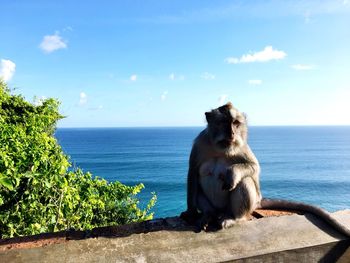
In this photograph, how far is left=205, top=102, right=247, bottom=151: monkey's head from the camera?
385 centimetres

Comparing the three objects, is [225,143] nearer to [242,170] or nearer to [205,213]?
[242,170]

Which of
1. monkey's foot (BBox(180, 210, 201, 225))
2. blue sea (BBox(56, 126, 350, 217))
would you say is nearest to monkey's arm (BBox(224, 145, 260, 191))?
monkey's foot (BBox(180, 210, 201, 225))

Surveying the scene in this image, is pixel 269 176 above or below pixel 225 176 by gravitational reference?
below

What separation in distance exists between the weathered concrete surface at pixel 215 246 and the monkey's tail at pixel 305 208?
6 centimetres

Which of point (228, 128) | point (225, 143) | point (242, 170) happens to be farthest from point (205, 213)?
point (228, 128)

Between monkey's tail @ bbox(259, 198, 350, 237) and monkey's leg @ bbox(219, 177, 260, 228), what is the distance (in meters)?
0.23

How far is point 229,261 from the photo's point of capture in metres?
2.85

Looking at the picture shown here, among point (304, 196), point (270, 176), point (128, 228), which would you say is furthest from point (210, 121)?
point (270, 176)

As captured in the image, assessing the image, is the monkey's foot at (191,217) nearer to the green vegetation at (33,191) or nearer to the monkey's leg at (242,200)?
the monkey's leg at (242,200)

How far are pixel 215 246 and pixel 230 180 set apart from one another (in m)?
0.89

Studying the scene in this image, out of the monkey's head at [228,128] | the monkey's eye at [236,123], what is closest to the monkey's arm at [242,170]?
the monkey's head at [228,128]

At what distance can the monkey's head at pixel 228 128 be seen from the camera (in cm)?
385

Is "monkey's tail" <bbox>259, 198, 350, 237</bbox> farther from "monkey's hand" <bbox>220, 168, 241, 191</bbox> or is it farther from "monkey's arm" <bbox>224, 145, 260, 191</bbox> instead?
"monkey's hand" <bbox>220, 168, 241, 191</bbox>

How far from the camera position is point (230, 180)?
12.5 ft
